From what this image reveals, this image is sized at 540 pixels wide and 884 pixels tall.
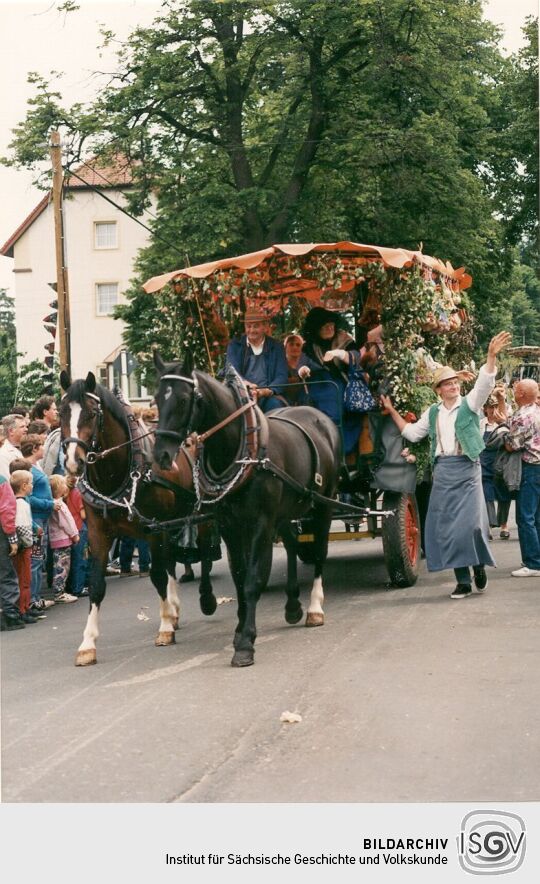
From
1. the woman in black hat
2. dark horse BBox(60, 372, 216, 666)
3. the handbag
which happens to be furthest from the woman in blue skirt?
dark horse BBox(60, 372, 216, 666)

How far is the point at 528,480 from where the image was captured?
10.8 metres

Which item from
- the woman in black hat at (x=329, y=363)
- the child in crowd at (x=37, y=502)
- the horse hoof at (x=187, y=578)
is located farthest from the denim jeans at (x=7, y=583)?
the woman in black hat at (x=329, y=363)

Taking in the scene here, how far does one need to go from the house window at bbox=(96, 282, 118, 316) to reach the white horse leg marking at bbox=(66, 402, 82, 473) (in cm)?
3586

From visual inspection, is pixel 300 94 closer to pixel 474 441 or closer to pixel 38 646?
pixel 474 441

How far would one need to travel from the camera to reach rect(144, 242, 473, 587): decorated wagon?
383 inches

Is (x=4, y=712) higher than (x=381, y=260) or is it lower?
lower

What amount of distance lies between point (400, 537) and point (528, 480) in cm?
173

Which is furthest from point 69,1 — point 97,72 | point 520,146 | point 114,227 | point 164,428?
point 114,227

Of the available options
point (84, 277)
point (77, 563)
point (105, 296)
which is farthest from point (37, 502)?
point (84, 277)

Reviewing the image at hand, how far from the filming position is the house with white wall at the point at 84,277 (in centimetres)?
3772

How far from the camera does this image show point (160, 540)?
27.6 feet

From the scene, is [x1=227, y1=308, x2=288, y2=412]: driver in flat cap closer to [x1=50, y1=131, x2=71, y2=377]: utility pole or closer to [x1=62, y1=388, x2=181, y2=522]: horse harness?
[x1=62, y1=388, x2=181, y2=522]: horse harness

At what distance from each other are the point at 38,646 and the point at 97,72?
14318mm

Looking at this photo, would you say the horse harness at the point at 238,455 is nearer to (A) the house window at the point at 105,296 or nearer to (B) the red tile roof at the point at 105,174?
(B) the red tile roof at the point at 105,174
